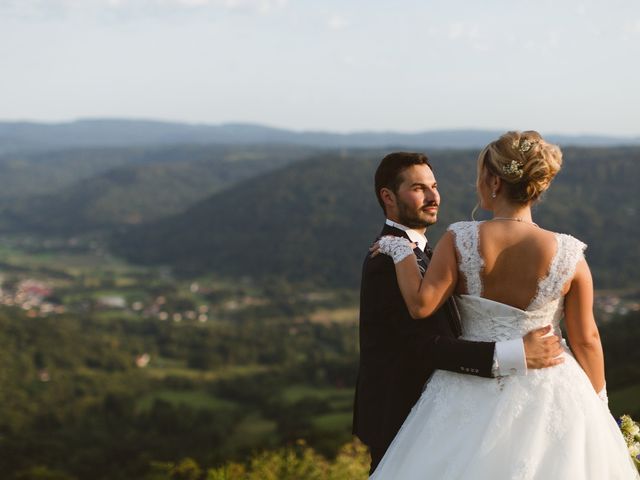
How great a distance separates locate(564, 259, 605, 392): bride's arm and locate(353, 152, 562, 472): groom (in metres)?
0.11

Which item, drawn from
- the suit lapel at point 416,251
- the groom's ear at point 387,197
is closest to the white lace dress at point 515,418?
the suit lapel at point 416,251

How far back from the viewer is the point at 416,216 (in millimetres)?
3924

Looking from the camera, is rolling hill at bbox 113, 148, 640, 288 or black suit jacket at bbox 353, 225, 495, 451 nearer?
black suit jacket at bbox 353, 225, 495, 451

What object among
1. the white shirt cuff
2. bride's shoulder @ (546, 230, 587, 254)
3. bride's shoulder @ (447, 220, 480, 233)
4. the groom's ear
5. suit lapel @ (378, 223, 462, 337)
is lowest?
the white shirt cuff

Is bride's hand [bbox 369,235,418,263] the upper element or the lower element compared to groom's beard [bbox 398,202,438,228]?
lower

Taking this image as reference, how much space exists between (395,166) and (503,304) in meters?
0.86

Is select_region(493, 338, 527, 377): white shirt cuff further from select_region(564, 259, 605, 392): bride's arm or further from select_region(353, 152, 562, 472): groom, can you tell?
select_region(564, 259, 605, 392): bride's arm

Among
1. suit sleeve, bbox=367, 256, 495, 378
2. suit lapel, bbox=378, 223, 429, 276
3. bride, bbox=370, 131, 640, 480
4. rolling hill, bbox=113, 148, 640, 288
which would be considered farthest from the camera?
rolling hill, bbox=113, 148, 640, 288

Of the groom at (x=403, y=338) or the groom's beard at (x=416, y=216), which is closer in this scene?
the groom at (x=403, y=338)

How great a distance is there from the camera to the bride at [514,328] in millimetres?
3562

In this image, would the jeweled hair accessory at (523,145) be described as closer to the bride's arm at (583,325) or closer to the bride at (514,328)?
the bride at (514,328)

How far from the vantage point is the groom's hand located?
3656mm

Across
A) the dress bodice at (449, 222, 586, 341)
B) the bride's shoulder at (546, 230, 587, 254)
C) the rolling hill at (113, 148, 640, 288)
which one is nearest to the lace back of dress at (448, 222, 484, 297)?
the dress bodice at (449, 222, 586, 341)

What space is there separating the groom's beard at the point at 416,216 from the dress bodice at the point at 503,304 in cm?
22
